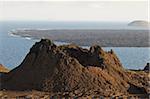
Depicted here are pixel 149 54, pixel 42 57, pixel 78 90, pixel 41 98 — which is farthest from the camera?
pixel 149 54

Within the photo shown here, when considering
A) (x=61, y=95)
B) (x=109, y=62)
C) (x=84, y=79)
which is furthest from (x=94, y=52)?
(x=61, y=95)

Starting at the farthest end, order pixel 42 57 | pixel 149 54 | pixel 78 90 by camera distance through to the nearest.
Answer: pixel 149 54 → pixel 42 57 → pixel 78 90

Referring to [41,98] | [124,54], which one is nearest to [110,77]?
[41,98]

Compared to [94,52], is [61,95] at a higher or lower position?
lower

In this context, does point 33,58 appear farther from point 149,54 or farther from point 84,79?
point 149,54

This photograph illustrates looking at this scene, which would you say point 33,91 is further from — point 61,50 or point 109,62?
point 109,62

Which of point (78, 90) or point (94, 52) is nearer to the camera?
point (78, 90)
